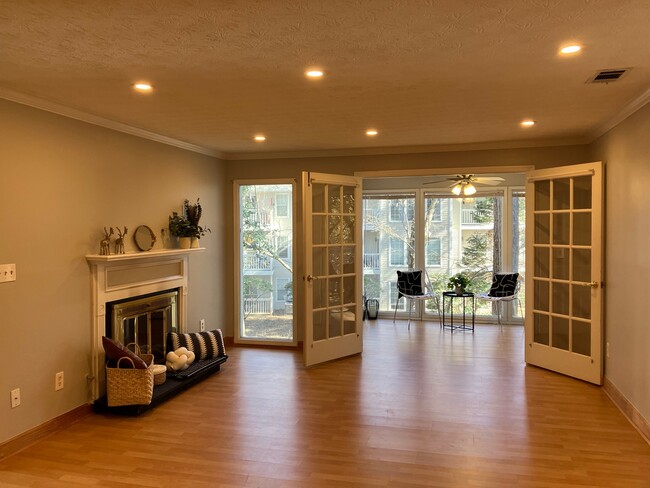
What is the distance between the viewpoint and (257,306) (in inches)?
245

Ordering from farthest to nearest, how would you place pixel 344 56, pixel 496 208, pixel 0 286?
1. pixel 496 208
2. pixel 0 286
3. pixel 344 56

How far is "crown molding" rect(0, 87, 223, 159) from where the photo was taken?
10.6 feet

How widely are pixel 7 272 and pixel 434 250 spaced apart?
6.27m

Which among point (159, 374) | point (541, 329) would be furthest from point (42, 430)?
point (541, 329)

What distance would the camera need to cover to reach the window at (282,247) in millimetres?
6102

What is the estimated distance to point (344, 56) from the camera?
257 centimetres

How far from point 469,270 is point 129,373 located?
224 inches

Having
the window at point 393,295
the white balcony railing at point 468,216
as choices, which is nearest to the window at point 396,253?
the window at point 393,295

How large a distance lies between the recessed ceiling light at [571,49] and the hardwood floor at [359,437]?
7.65ft

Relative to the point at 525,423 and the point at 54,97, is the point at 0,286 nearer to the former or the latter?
the point at 54,97

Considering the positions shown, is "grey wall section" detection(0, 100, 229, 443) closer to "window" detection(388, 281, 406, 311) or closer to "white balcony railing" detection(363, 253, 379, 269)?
"white balcony railing" detection(363, 253, 379, 269)

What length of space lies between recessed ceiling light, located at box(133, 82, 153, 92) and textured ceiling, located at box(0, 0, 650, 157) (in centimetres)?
6

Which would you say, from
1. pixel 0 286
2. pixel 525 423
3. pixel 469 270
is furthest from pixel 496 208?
pixel 0 286

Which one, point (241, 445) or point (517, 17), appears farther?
point (241, 445)
